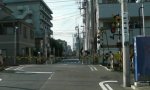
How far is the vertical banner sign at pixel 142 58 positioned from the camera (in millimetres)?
18328

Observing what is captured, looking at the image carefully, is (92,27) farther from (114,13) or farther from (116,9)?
(114,13)

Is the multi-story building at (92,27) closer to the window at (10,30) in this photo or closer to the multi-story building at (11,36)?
the multi-story building at (11,36)

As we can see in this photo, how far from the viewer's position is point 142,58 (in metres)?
18.4

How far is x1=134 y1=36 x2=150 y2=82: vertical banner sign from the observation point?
18328 mm

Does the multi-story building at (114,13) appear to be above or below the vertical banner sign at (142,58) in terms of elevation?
above

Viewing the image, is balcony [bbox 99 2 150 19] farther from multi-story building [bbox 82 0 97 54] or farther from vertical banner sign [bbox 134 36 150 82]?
vertical banner sign [bbox 134 36 150 82]

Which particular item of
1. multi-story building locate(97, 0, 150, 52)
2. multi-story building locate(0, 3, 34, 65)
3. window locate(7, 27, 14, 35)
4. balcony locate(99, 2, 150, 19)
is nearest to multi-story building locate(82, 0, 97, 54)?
multi-story building locate(0, 3, 34, 65)

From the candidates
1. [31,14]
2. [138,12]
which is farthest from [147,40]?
[31,14]

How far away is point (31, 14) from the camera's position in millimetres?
117375

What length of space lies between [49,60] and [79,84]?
1877 inches

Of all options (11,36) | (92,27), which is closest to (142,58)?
(11,36)

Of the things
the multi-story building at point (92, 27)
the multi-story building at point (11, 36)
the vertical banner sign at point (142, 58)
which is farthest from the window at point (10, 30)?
the vertical banner sign at point (142, 58)

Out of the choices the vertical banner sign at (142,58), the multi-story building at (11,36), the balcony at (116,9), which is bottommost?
the vertical banner sign at (142,58)

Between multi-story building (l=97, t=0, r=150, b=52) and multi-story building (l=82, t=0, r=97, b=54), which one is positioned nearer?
multi-story building (l=97, t=0, r=150, b=52)
